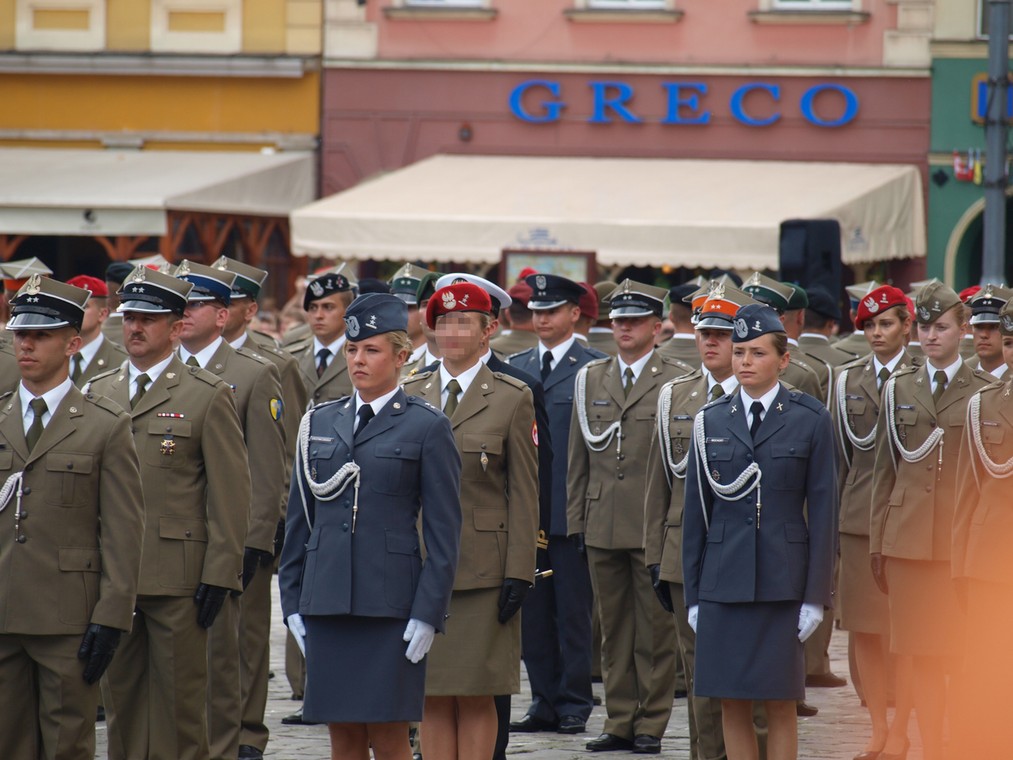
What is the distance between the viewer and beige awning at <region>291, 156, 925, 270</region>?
67.5 ft

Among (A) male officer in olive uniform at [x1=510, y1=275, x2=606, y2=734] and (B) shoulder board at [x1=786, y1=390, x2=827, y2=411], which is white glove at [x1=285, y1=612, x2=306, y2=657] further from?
(A) male officer in olive uniform at [x1=510, y1=275, x2=606, y2=734]

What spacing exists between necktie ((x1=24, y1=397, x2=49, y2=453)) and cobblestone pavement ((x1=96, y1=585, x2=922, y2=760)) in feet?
9.22

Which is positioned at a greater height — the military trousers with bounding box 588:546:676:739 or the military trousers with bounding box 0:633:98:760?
the military trousers with bounding box 0:633:98:760

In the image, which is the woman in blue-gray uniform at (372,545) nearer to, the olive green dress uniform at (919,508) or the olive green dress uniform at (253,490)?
the olive green dress uniform at (253,490)

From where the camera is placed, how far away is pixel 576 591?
10.7 metres

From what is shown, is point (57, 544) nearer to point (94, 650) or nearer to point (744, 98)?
point (94, 650)

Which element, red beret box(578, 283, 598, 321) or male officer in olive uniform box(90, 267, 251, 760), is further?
red beret box(578, 283, 598, 321)

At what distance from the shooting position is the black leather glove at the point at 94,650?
A: 6973mm

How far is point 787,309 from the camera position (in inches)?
420

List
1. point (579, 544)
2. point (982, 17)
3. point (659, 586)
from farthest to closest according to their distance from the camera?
point (982, 17)
point (579, 544)
point (659, 586)

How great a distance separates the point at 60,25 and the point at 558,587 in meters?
16.0

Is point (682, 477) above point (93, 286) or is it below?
below

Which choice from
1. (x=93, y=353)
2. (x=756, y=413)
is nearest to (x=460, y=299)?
(x=756, y=413)

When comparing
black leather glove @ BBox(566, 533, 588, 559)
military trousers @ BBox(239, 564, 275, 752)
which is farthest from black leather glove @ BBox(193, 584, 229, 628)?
black leather glove @ BBox(566, 533, 588, 559)
